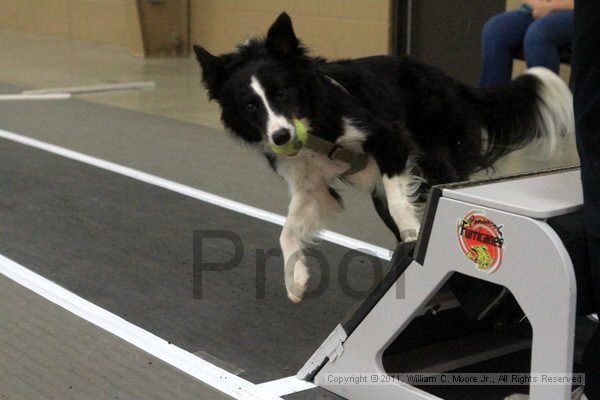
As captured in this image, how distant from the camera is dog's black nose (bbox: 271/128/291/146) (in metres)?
3.78

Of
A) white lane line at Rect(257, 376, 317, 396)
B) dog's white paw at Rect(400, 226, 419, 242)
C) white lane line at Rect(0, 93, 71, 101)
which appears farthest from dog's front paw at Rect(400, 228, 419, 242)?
white lane line at Rect(0, 93, 71, 101)

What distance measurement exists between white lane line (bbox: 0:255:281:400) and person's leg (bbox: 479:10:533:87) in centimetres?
325

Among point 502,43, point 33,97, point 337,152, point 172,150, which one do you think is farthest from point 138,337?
point 33,97

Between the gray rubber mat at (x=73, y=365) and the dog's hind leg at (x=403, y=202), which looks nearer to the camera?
the gray rubber mat at (x=73, y=365)

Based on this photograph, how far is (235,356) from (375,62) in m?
1.56

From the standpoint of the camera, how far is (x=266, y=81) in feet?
12.7

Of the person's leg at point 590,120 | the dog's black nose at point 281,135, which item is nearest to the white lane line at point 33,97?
the dog's black nose at point 281,135

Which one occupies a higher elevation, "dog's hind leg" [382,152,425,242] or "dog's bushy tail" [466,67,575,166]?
"dog's bushy tail" [466,67,575,166]

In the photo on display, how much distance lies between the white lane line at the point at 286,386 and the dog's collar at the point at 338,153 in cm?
109

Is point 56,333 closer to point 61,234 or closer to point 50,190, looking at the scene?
point 61,234

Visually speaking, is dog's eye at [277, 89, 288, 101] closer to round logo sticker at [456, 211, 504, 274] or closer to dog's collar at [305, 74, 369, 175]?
dog's collar at [305, 74, 369, 175]

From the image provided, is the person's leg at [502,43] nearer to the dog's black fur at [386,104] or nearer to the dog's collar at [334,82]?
the dog's black fur at [386,104]

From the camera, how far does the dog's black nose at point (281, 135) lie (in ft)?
12.4

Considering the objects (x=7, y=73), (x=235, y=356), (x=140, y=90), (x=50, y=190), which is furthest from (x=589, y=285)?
(x=7, y=73)
